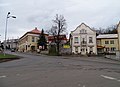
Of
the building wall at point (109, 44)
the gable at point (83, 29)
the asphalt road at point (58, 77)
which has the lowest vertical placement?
the asphalt road at point (58, 77)

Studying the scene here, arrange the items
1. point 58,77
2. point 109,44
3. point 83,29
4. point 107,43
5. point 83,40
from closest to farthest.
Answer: point 58,77 → point 83,40 → point 83,29 → point 109,44 → point 107,43

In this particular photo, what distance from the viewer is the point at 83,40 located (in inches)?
3155

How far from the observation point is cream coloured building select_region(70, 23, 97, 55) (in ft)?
260

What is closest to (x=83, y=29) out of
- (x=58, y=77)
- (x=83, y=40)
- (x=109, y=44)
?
(x=83, y=40)

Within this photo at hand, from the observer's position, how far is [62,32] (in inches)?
3007

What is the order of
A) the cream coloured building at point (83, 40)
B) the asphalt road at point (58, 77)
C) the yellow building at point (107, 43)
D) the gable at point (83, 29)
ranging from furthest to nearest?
the yellow building at point (107, 43) < the gable at point (83, 29) < the cream coloured building at point (83, 40) < the asphalt road at point (58, 77)

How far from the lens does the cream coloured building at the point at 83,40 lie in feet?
260

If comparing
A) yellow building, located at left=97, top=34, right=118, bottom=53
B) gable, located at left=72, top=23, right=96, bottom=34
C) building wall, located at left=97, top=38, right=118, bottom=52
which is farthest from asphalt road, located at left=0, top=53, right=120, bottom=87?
building wall, located at left=97, top=38, right=118, bottom=52

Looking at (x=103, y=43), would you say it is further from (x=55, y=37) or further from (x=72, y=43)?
(x=55, y=37)

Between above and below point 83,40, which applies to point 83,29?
above

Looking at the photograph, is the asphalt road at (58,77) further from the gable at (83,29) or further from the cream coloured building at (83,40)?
the gable at (83,29)

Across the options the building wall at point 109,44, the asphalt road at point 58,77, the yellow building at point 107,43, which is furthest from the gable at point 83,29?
the asphalt road at point 58,77

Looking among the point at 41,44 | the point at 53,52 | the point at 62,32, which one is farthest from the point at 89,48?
the point at 41,44

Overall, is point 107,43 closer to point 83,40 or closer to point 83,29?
point 83,40
